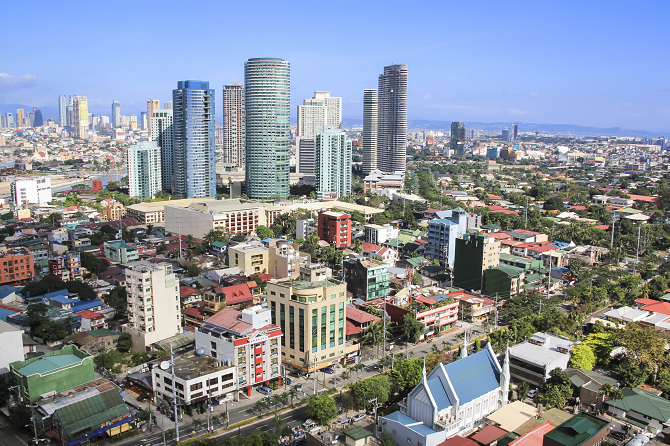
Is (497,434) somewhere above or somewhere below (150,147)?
below

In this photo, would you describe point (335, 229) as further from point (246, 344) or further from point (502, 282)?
point (246, 344)

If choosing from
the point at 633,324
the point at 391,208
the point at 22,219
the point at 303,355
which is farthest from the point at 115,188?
the point at 633,324

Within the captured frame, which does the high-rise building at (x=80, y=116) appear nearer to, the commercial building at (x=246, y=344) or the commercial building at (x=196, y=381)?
the commercial building at (x=246, y=344)

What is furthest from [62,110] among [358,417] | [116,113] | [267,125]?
[358,417]

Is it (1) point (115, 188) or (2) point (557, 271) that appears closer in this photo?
(2) point (557, 271)

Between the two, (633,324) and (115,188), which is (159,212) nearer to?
(115,188)

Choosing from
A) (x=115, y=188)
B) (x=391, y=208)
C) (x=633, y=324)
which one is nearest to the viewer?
(x=633, y=324)
